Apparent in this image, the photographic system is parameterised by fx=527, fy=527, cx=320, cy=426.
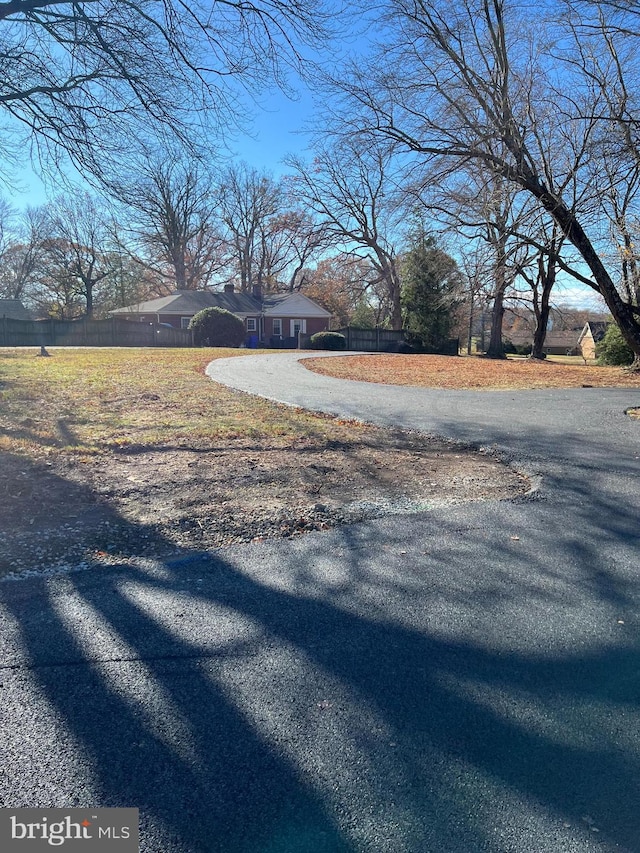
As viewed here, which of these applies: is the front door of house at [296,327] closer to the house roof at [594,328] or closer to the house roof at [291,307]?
the house roof at [291,307]

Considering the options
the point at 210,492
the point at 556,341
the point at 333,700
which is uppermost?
the point at 556,341

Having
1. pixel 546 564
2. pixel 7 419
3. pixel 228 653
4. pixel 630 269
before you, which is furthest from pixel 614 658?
pixel 630 269

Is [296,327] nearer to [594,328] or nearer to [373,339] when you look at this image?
[373,339]

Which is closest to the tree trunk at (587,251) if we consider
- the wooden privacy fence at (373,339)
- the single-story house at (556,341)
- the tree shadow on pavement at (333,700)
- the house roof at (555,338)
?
the tree shadow on pavement at (333,700)

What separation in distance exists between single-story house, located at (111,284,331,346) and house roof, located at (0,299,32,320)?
31.9ft

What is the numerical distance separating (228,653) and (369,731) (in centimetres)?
77

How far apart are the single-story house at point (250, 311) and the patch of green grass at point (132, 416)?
3247cm

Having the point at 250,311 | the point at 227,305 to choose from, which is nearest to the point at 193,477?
the point at 227,305

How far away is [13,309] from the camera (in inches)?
1980

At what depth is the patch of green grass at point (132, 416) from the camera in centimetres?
667

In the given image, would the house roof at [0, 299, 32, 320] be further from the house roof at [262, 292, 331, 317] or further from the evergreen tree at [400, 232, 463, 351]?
the evergreen tree at [400, 232, 463, 351]

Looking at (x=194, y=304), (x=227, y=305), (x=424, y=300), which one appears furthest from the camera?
(x=227, y=305)

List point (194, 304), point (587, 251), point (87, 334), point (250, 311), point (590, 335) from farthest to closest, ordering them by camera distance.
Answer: point (590, 335) < point (250, 311) < point (194, 304) < point (87, 334) < point (587, 251)

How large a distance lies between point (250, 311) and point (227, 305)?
2.09 m
